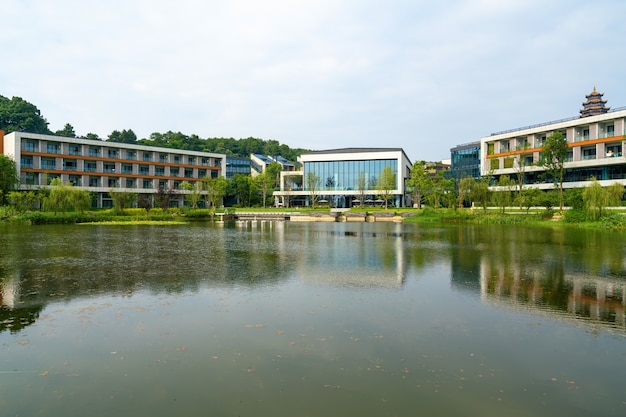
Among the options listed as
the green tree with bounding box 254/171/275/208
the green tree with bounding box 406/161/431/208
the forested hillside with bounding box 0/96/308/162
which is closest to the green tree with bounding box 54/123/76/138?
the forested hillside with bounding box 0/96/308/162

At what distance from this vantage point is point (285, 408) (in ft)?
15.8

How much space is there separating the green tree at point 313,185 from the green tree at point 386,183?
13320mm

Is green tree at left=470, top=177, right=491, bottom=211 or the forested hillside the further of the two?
the forested hillside

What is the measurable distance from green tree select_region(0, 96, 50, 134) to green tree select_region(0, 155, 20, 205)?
36868mm

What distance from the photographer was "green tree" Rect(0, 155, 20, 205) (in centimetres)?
5950

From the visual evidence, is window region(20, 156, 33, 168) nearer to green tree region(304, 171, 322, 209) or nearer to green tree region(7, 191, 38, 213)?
green tree region(7, 191, 38, 213)

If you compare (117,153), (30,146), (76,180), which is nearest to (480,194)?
(117,153)

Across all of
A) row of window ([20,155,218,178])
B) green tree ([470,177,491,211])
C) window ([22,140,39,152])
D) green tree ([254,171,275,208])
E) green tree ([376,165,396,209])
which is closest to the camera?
green tree ([470,177,491,211])

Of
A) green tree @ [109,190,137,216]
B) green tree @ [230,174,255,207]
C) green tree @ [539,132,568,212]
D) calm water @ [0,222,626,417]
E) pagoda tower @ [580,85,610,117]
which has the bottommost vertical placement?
calm water @ [0,222,626,417]

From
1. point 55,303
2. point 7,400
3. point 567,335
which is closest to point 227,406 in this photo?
point 7,400

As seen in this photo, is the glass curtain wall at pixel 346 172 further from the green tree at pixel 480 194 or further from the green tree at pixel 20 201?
the green tree at pixel 20 201

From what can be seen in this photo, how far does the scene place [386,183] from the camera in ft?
254

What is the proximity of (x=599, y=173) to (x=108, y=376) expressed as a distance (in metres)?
66.9

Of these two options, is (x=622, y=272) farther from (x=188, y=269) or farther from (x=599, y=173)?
(x=599, y=173)
